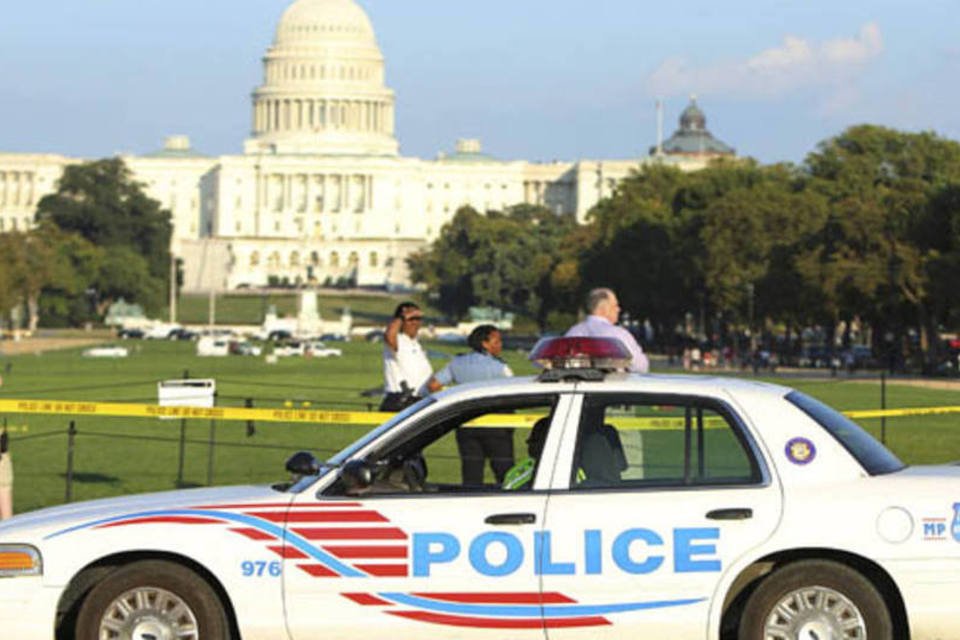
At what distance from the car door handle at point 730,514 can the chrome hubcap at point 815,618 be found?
470 millimetres

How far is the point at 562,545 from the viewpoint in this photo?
12.9 meters

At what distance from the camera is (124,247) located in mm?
175000

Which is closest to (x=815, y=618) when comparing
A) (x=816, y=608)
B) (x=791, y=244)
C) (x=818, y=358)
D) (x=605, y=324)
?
(x=816, y=608)

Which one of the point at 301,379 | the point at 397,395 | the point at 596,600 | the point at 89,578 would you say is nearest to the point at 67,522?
the point at 89,578

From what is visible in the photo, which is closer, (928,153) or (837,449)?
(837,449)

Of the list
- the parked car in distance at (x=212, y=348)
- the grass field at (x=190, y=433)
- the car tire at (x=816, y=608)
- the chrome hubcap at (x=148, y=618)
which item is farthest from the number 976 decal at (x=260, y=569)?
the parked car in distance at (x=212, y=348)

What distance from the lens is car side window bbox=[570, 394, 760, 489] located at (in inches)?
514

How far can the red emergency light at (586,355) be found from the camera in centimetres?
1351

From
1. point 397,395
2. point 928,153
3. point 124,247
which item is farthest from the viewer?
point 124,247

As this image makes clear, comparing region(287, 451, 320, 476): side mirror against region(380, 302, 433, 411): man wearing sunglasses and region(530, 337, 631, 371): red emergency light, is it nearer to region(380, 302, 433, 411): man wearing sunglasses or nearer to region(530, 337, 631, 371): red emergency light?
region(530, 337, 631, 371): red emergency light

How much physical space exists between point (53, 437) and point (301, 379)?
29835 millimetres

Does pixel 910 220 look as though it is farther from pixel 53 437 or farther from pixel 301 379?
pixel 53 437

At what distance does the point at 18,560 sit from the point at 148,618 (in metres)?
0.81

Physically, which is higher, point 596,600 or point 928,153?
point 928,153
